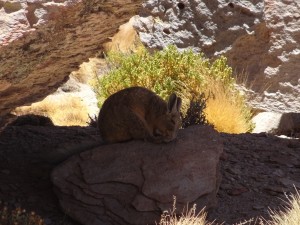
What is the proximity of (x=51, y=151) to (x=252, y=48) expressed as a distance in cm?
453

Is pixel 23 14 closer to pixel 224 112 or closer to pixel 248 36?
pixel 224 112

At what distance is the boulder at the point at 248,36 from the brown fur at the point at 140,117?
4.42m

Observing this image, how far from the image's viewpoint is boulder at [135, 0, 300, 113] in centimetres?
977

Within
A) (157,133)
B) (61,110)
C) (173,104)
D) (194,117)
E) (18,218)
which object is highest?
(173,104)

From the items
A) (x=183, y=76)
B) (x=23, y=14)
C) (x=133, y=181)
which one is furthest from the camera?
(x=183, y=76)

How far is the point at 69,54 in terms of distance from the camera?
5410 mm

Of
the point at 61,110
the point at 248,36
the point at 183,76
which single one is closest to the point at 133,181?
the point at 183,76

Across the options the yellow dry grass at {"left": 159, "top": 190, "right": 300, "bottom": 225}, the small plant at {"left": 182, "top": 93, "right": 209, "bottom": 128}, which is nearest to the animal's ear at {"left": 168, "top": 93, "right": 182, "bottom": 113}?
the yellow dry grass at {"left": 159, "top": 190, "right": 300, "bottom": 225}

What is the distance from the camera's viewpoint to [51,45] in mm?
4598

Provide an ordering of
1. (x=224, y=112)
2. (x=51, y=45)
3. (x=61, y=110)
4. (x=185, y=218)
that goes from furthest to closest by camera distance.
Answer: (x=61, y=110) → (x=224, y=112) → (x=185, y=218) → (x=51, y=45)

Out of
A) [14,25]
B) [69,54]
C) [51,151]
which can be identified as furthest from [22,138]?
[14,25]

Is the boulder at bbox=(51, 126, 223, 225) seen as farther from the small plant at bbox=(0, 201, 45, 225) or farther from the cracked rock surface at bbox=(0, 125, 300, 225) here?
the small plant at bbox=(0, 201, 45, 225)

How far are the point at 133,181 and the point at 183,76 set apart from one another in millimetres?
4687

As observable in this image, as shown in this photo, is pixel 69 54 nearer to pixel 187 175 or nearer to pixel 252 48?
pixel 187 175
